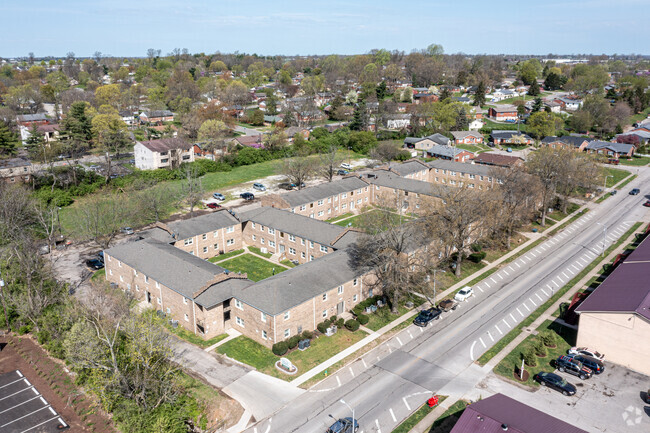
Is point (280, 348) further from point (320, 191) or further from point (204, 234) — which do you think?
point (320, 191)

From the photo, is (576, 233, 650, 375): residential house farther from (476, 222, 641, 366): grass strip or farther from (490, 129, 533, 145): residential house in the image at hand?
(490, 129, 533, 145): residential house

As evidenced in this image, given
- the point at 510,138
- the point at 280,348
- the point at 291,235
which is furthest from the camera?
the point at 510,138

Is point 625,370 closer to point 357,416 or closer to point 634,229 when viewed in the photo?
point 357,416

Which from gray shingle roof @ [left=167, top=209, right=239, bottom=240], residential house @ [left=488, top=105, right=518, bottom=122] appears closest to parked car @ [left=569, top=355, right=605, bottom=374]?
gray shingle roof @ [left=167, top=209, right=239, bottom=240]

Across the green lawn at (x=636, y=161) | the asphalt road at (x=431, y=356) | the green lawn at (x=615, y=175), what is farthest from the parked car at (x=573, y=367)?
the green lawn at (x=636, y=161)

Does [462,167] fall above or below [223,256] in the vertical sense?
above

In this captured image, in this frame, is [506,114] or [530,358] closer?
[530,358]

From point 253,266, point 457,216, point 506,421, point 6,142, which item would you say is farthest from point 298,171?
point 6,142
